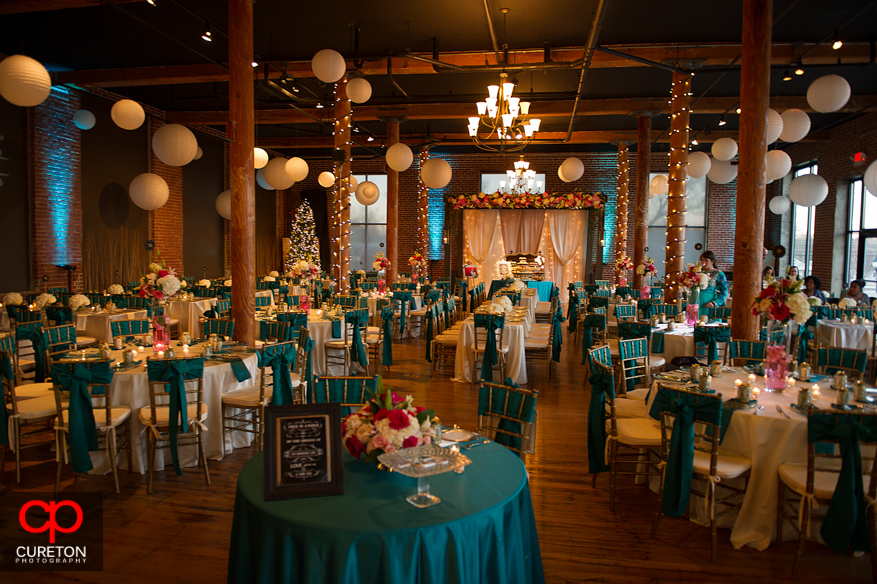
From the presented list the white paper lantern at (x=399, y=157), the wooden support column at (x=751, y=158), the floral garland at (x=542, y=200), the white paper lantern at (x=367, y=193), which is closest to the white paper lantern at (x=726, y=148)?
the wooden support column at (x=751, y=158)

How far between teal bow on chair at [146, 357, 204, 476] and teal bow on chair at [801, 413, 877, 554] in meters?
3.92

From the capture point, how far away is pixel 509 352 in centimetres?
692

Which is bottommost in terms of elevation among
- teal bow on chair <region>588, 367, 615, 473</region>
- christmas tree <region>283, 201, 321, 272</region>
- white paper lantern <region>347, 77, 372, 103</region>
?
teal bow on chair <region>588, 367, 615, 473</region>

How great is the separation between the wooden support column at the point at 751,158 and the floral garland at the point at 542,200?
10291 millimetres

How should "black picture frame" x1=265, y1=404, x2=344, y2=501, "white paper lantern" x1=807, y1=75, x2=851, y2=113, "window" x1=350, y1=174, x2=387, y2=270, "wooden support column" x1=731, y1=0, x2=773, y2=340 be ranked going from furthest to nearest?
"window" x1=350, y1=174, x2=387, y2=270 < "white paper lantern" x1=807, y1=75, x2=851, y2=113 < "wooden support column" x1=731, y1=0, x2=773, y2=340 < "black picture frame" x1=265, y1=404, x2=344, y2=501

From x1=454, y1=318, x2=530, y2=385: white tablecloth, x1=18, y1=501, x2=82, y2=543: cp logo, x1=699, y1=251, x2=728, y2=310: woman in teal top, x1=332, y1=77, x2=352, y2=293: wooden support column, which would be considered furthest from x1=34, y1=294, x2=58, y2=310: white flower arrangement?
x1=699, y1=251, x2=728, y2=310: woman in teal top

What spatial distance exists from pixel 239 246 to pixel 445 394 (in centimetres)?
294

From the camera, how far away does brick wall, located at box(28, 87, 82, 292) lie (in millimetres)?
9547

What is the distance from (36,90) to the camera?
5.34m

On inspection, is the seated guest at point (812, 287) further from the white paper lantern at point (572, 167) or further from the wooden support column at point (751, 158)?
the white paper lantern at point (572, 167)

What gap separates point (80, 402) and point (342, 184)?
23.9 feet

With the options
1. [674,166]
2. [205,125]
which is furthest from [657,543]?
[205,125]

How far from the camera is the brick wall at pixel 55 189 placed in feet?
31.3

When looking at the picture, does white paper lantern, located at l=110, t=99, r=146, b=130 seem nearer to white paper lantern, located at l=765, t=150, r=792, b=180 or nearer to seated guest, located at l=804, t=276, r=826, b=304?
→ white paper lantern, located at l=765, t=150, r=792, b=180
